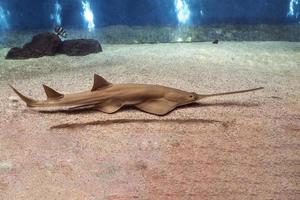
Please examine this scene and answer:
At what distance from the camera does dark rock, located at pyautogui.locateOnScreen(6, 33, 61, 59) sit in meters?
8.30

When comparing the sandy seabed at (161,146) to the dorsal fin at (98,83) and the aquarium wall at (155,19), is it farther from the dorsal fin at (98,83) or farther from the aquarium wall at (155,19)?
the aquarium wall at (155,19)

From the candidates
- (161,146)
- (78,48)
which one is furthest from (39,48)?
(161,146)

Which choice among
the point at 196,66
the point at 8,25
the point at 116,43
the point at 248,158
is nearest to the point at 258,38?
the point at 116,43

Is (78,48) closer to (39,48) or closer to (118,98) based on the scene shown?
(39,48)

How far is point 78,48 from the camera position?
28.4 feet

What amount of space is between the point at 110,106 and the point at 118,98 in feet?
0.44

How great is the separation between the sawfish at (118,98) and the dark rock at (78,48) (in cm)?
444

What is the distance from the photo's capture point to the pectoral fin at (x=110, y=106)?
4.19 metres

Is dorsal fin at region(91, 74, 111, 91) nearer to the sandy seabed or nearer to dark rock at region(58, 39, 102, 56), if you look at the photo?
the sandy seabed

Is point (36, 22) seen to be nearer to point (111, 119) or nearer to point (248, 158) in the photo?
point (111, 119)

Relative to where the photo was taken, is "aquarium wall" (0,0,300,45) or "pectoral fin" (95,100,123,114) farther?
"aquarium wall" (0,0,300,45)

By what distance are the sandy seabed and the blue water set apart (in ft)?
17.4

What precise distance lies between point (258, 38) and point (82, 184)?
956 cm

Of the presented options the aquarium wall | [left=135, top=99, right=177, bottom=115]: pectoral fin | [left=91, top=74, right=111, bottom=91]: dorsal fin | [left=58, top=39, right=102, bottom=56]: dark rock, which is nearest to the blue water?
the aquarium wall
